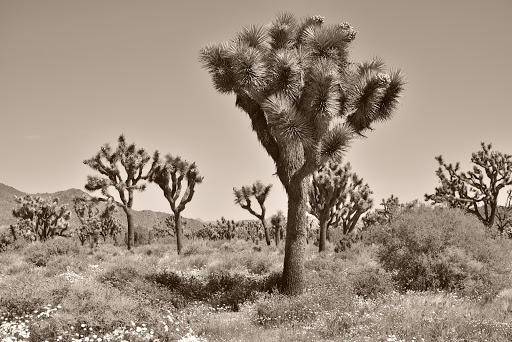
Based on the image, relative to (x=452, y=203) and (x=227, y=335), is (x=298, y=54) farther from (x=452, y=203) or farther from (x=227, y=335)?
(x=452, y=203)

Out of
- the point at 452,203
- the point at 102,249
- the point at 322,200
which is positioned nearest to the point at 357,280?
the point at 322,200

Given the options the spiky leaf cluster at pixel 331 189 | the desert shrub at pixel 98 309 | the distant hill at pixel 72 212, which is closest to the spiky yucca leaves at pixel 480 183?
the spiky leaf cluster at pixel 331 189

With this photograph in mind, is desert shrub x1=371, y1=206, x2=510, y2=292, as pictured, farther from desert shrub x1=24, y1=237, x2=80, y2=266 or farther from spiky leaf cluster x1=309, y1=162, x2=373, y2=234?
desert shrub x1=24, y1=237, x2=80, y2=266

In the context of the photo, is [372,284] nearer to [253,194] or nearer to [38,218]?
[253,194]

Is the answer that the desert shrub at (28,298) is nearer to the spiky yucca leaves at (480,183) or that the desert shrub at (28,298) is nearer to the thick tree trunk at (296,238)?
the thick tree trunk at (296,238)

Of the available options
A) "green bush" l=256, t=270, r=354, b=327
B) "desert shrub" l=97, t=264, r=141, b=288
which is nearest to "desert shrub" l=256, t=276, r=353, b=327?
"green bush" l=256, t=270, r=354, b=327

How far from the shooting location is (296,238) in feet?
43.3

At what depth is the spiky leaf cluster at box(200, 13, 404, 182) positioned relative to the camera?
12297 mm

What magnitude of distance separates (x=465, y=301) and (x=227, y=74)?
9043 millimetres

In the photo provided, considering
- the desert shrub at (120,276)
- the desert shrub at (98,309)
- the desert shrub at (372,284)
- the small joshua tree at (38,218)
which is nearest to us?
the desert shrub at (98,309)

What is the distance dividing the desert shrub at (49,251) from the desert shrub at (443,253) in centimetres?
1695

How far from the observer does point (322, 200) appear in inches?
1008

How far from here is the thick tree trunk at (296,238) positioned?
42.6ft

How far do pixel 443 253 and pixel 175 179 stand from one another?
1677cm
